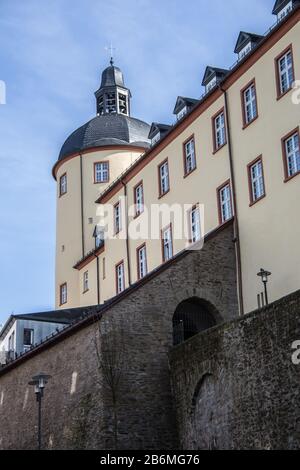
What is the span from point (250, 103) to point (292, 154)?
356 centimetres

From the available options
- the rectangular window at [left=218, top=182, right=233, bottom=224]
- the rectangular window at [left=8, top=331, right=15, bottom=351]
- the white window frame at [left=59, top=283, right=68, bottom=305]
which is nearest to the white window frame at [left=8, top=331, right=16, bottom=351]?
the rectangular window at [left=8, top=331, right=15, bottom=351]

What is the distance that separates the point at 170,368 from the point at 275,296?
14.0 ft

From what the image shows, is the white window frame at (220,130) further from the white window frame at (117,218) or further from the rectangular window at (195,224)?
the white window frame at (117,218)

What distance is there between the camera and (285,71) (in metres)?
30.9

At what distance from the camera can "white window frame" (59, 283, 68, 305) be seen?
4959 centimetres

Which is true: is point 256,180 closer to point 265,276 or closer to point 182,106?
point 265,276

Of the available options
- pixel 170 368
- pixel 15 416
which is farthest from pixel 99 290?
pixel 170 368

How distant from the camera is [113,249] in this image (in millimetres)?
43875

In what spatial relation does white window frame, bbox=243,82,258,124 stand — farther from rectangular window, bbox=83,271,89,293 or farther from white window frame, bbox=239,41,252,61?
rectangular window, bbox=83,271,89,293

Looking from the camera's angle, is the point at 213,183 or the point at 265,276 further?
the point at 213,183

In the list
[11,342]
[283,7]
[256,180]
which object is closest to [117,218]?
[11,342]

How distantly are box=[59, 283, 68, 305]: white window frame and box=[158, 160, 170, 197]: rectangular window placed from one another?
12.6 m

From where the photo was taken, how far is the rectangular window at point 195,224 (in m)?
35.9
